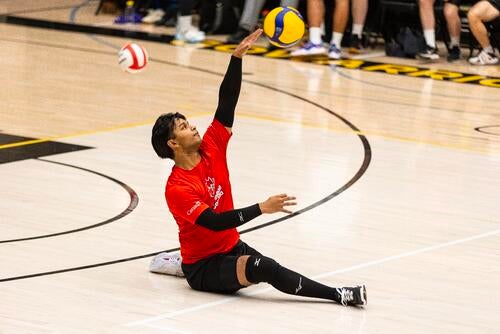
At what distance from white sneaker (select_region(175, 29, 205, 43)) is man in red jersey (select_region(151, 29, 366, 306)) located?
1228cm

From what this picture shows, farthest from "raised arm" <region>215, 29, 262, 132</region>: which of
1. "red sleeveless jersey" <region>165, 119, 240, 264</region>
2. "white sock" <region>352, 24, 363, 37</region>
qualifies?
"white sock" <region>352, 24, 363, 37</region>

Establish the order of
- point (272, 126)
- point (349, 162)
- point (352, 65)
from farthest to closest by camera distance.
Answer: point (352, 65), point (272, 126), point (349, 162)

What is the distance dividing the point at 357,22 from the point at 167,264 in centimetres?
1196

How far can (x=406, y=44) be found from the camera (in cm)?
1975

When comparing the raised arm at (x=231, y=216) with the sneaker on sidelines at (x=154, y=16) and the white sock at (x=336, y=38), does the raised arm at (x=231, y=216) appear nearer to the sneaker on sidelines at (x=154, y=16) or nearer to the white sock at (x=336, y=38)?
the white sock at (x=336, y=38)

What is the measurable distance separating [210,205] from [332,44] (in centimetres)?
1175

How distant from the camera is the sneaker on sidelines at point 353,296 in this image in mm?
7918

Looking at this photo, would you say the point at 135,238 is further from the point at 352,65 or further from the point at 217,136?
the point at 352,65

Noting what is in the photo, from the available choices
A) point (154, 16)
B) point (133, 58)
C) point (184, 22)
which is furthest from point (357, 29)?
point (133, 58)

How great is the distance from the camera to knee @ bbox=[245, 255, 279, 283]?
795 centimetres

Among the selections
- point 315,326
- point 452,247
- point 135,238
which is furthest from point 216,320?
point 452,247

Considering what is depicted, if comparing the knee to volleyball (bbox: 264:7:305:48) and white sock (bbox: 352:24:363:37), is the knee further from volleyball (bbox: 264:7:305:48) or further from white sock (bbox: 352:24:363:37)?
white sock (bbox: 352:24:363:37)

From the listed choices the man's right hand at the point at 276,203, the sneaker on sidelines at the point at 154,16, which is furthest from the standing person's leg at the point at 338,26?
the man's right hand at the point at 276,203

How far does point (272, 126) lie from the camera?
46.7 ft
